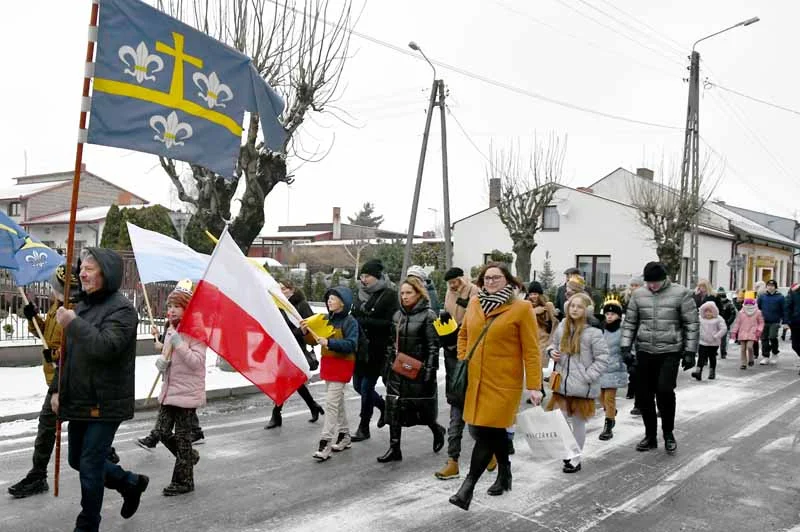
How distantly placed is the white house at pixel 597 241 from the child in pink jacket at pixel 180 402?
96.9 ft

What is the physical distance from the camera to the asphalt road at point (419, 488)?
4.83m

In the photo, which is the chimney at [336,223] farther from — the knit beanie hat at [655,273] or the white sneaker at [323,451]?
the white sneaker at [323,451]

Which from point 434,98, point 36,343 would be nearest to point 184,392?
point 36,343

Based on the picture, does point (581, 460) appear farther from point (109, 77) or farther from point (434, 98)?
point (434, 98)

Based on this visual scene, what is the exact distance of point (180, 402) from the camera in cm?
536

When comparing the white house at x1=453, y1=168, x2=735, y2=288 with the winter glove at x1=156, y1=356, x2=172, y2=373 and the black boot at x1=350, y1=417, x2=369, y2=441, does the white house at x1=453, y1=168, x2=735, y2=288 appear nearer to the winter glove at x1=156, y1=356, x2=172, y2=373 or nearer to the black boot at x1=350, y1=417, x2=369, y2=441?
the black boot at x1=350, y1=417, x2=369, y2=441

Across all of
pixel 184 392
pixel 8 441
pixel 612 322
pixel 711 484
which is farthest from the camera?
pixel 612 322

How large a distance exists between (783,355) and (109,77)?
17.6 meters

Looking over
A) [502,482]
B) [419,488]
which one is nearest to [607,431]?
[502,482]

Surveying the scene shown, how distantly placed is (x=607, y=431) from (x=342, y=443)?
293 cm

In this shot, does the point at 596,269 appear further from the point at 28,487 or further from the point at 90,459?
the point at 90,459

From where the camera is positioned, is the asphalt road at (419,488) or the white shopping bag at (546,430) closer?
the asphalt road at (419,488)

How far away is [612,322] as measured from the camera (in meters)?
8.55

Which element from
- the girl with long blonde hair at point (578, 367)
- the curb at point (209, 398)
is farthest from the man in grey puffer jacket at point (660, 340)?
the curb at point (209, 398)
